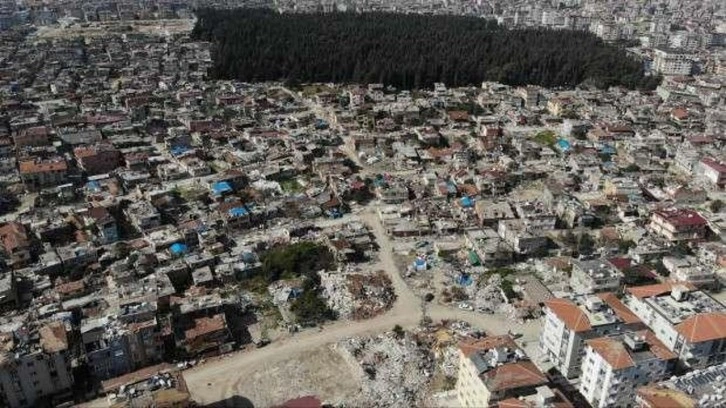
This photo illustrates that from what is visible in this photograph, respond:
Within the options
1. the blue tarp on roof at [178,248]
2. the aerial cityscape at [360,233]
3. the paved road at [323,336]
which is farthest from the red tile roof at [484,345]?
the blue tarp on roof at [178,248]

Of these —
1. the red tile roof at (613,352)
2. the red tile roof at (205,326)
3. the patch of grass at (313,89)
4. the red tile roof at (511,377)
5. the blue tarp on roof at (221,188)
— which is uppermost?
the patch of grass at (313,89)

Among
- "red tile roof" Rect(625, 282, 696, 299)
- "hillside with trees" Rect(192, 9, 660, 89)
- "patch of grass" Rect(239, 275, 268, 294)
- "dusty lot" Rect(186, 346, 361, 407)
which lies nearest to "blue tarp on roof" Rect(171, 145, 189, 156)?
"patch of grass" Rect(239, 275, 268, 294)

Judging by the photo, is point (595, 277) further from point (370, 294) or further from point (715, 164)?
point (715, 164)

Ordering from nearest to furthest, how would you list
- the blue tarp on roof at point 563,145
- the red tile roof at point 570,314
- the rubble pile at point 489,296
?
the red tile roof at point 570,314 → the rubble pile at point 489,296 → the blue tarp on roof at point 563,145

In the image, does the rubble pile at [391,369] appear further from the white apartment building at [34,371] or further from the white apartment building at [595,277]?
the white apartment building at [34,371]

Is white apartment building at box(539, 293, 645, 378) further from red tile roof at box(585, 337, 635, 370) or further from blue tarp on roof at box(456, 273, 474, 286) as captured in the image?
blue tarp on roof at box(456, 273, 474, 286)

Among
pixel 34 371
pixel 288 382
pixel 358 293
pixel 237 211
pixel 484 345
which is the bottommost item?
pixel 288 382

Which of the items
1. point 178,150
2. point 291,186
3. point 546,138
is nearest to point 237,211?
point 291,186

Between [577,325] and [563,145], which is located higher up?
[577,325]
